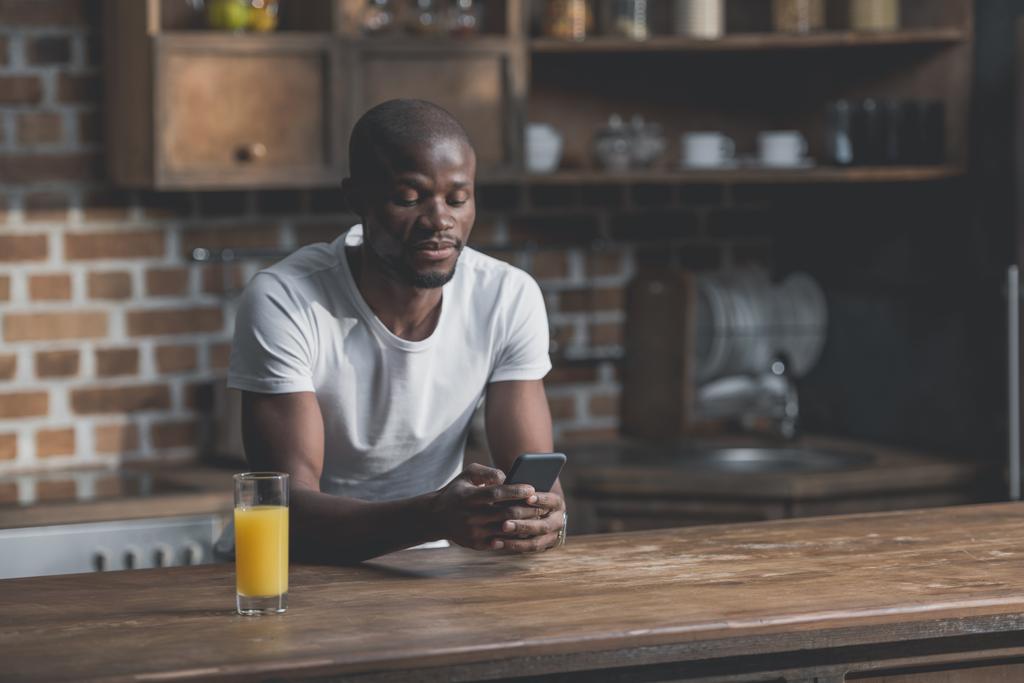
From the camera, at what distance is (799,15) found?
3.61 meters

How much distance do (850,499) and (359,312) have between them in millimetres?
1493

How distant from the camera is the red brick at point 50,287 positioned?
340 cm

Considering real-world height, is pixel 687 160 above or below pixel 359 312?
above

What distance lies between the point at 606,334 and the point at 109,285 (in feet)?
4.07

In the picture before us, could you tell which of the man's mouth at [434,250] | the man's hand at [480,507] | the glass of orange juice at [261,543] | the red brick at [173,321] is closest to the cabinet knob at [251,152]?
the red brick at [173,321]

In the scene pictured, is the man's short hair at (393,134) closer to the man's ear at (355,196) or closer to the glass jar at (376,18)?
the man's ear at (355,196)

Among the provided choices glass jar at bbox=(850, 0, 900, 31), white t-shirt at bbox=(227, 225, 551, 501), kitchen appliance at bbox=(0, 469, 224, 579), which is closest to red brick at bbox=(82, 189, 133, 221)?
kitchen appliance at bbox=(0, 469, 224, 579)

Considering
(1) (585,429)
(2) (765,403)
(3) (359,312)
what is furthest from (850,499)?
(3) (359,312)

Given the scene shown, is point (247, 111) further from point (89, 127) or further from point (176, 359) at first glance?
point (176, 359)

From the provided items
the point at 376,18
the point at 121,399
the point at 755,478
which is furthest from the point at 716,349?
the point at 121,399

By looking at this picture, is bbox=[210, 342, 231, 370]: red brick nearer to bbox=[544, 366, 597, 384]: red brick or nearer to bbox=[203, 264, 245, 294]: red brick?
bbox=[203, 264, 245, 294]: red brick

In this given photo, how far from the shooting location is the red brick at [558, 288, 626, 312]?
12.8 ft

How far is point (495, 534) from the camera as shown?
1.94m

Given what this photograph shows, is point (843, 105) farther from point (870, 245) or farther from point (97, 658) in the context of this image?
point (97, 658)
